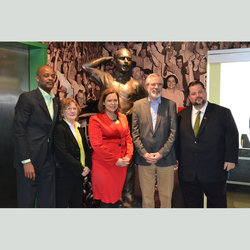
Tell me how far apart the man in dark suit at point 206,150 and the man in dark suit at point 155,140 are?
0.48 feet

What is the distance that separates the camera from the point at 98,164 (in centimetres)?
281

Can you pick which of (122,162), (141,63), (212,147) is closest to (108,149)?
(122,162)

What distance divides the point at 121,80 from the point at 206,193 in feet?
6.04

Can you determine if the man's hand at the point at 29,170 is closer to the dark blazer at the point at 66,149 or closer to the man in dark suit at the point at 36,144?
the man in dark suit at the point at 36,144

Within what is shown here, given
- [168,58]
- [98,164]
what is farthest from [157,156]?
[168,58]

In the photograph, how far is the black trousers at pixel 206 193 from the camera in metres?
2.79

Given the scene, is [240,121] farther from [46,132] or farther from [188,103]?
[46,132]

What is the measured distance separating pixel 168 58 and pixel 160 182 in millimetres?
3231


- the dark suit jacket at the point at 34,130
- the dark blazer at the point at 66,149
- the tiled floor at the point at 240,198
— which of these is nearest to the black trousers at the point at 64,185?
the dark blazer at the point at 66,149

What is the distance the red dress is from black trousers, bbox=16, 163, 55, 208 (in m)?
0.43

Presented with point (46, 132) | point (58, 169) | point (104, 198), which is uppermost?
point (46, 132)

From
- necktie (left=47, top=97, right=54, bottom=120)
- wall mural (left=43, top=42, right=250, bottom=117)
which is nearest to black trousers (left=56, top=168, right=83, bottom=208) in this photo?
necktie (left=47, top=97, right=54, bottom=120)

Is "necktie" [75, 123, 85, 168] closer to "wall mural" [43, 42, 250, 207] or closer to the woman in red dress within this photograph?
the woman in red dress

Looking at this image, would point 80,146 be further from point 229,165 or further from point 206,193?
point 229,165
